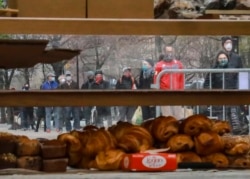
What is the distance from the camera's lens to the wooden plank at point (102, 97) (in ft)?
6.44

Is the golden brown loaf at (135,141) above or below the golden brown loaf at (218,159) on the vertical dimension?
above

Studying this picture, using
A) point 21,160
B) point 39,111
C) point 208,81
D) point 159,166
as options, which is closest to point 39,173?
point 21,160

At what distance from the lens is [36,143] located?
6.63 feet

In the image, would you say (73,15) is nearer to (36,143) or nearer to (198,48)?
(36,143)

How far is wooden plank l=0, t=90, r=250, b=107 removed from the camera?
1964 mm

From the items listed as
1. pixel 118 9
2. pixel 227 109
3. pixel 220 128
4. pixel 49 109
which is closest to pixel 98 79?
pixel 49 109

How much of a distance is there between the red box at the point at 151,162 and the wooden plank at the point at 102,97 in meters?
0.17

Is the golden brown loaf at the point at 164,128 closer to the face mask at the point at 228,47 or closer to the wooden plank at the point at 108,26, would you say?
the wooden plank at the point at 108,26

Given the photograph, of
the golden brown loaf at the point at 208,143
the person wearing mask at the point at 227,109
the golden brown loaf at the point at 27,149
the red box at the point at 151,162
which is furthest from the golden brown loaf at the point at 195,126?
the person wearing mask at the point at 227,109

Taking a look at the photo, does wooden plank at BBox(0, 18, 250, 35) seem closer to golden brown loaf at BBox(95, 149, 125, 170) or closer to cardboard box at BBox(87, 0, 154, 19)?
cardboard box at BBox(87, 0, 154, 19)

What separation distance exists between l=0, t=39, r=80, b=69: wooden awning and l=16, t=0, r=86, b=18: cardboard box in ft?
0.30

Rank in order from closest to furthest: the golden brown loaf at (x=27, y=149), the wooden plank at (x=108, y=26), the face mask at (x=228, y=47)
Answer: the wooden plank at (x=108, y=26) → the golden brown loaf at (x=27, y=149) → the face mask at (x=228, y=47)

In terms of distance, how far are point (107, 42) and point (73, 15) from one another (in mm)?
8434

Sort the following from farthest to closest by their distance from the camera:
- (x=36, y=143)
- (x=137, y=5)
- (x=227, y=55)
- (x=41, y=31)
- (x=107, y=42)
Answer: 1. (x=107, y=42)
2. (x=227, y=55)
3. (x=36, y=143)
4. (x=137, y=5)
5. (x=41, y=31)
